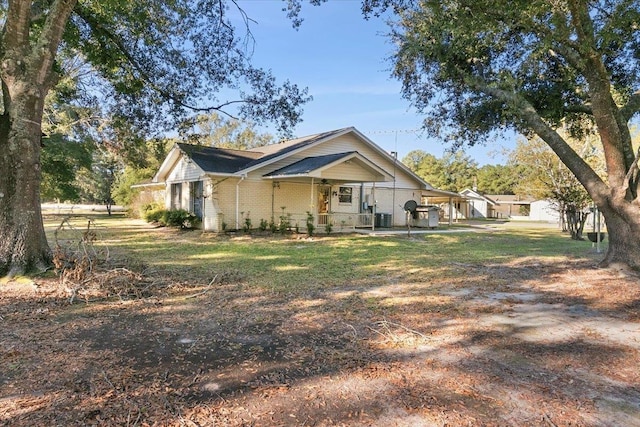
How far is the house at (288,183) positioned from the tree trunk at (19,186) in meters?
7.67

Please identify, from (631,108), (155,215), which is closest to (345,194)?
(155,215)

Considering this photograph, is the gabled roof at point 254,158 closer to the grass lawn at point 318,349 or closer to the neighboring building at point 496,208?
the grass lawn at point 318,349

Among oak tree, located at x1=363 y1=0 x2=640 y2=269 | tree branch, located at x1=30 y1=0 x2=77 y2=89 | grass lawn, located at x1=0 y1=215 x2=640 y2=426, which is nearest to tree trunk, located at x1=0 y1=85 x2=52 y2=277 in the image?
tree branch, located at x1=30 y1=0 x2=77 y2=89

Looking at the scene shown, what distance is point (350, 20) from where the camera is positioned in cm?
1145

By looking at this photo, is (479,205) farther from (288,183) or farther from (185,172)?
(185,172)

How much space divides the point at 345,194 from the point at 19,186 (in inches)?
619

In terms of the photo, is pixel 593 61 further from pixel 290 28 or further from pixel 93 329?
pixel 93 329

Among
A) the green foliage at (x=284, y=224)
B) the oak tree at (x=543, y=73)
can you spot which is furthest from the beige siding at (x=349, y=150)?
the oak tree at (x=543, y=73)

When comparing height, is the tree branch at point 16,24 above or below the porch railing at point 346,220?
above

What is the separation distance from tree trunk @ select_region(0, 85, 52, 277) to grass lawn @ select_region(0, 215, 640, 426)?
0.60 metres

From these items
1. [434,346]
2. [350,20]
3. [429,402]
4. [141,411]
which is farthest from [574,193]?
[141,411]

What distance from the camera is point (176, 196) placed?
21.2 metres

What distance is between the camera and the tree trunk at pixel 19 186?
6492mm

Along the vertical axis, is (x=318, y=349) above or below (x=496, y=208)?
below
